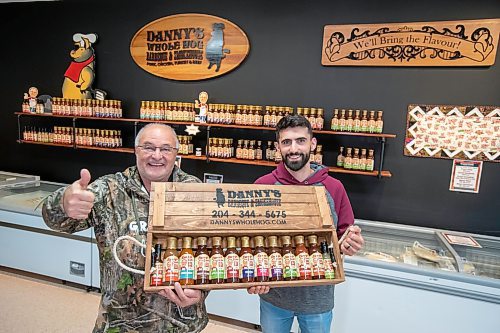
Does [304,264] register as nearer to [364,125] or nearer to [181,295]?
[181,295]

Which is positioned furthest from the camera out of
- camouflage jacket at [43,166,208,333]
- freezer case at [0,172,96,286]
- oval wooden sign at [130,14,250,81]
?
oval wooden sign at [130,14,250,81]

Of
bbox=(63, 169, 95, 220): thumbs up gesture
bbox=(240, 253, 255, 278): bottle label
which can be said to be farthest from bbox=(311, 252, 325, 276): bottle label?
bbox=(63, 169, 95, 220): thumbs up gesture

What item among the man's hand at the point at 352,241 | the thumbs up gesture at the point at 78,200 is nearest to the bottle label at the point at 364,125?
the man's hand at the point at 352,241

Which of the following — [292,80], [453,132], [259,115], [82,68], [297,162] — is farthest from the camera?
[82,68]

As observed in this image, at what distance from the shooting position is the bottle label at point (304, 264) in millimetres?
1190

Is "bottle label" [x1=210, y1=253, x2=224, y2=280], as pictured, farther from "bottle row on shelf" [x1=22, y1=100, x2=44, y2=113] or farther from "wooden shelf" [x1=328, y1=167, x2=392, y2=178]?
"bottle row on shelf" [x1=22, y1=100, x2=44, y2=113]

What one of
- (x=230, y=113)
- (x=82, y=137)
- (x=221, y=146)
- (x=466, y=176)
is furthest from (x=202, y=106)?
(x=466, y=176)

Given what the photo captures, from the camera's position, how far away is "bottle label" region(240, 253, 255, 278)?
1157 millimetres

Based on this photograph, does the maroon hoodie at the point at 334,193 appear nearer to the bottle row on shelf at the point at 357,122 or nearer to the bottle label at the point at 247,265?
the bottle label at the point at 247,265

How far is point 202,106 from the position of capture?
10.3 feet

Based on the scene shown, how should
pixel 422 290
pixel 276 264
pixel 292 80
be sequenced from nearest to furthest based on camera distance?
pixel 276 264
pixel 422 290
pixel 292 80

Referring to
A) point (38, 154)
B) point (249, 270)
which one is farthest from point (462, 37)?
point (38, 154)

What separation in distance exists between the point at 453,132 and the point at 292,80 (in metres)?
1.43

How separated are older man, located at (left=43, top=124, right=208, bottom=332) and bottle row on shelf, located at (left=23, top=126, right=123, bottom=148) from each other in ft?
7.31
